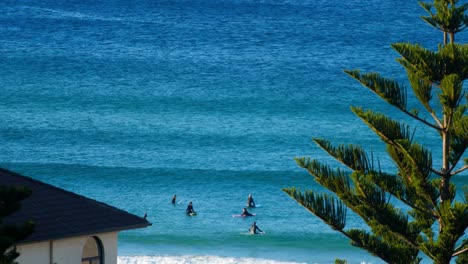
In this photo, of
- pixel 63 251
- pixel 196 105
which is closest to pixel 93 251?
pixel 63 251

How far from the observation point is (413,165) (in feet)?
50.3

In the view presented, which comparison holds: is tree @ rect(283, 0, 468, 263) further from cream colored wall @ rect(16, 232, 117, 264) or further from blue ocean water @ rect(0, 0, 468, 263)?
blue ocean water @ rect(0, 0, 468, 263)

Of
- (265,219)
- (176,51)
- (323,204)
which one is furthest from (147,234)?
(176,51)

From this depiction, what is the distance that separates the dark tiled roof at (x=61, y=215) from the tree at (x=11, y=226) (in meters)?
1.85

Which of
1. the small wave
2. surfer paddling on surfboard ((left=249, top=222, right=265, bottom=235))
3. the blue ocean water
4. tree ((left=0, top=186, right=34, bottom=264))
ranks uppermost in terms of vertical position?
the blue ocean water

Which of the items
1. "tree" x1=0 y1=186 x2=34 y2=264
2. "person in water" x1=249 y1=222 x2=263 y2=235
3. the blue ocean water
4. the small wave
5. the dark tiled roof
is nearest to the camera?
"tree" x1=0 y1=186 x2=34 y2=264

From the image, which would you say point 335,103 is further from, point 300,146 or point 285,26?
point 285,26

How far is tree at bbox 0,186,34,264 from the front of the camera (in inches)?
594

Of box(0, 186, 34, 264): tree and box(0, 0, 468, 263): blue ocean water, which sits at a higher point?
box(0, 0, 468, 263): blue ocean water

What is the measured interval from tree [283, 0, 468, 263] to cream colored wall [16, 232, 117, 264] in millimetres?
4333

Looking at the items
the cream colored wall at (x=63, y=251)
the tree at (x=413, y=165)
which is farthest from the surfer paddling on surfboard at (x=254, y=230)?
the tree at (x=413, y=165)

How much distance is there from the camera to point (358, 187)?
15.5 m

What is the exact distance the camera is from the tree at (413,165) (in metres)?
15.3

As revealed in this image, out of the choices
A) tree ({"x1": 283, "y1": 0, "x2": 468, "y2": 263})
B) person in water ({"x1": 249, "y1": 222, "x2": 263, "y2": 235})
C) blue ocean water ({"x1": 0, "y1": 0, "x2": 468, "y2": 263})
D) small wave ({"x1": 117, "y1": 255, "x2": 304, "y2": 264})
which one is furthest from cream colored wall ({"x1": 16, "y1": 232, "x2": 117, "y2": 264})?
person in water ({"x1": 249, "y1": 222, "x2": 263, "y2": 235})
